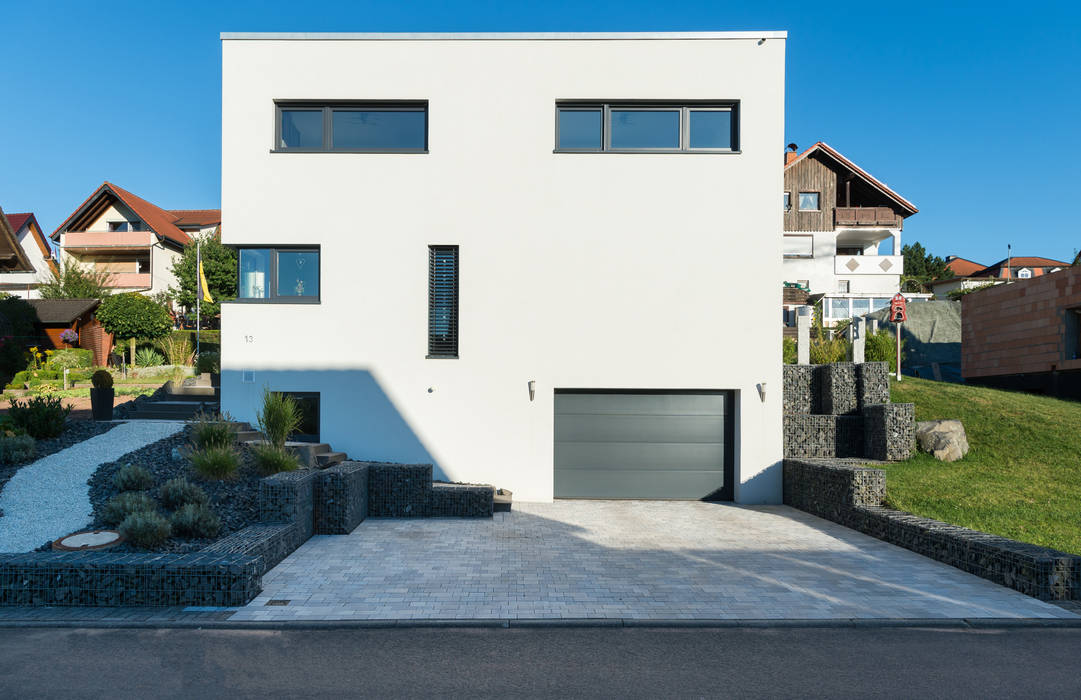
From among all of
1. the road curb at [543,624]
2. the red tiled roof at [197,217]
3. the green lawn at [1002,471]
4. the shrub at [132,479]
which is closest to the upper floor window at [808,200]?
the green lawn at [1002,471]

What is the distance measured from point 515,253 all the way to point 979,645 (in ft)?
26.9

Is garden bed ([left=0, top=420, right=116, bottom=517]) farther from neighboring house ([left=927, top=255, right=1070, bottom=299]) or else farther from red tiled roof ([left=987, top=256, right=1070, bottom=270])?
red tiled roof ([left=987, top=256, right=1070, bottom=270])

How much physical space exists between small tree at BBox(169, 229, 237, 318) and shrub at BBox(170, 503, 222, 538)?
93.0 ft

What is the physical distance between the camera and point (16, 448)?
8.52 m

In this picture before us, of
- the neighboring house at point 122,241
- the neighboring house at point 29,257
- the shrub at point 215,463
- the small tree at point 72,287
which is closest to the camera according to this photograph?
the shrub at point 215,463

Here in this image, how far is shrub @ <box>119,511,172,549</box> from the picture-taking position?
625 centimetres

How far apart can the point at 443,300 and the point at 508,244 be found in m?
1.52

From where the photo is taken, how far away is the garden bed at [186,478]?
674 cm

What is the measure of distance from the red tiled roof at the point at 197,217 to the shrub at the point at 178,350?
22.1 meters

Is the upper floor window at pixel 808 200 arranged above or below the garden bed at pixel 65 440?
above

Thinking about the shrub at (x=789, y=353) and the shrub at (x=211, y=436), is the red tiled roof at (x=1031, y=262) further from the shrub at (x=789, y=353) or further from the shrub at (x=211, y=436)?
the shrub at (x=211, y=436)

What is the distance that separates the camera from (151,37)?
13.2m

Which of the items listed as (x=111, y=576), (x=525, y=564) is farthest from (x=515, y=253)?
(x=111, y=576)

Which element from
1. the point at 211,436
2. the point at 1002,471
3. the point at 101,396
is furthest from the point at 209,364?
the point at 1002,471
